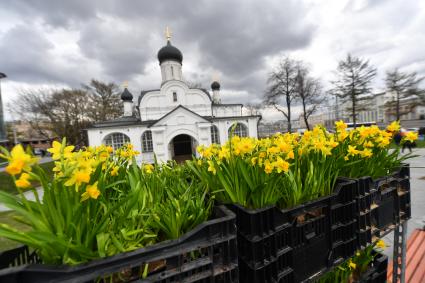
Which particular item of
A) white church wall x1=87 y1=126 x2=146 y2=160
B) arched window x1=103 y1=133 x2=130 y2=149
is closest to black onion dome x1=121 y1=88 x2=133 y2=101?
arched window x1=103 y1=133 x2=130 y2=149

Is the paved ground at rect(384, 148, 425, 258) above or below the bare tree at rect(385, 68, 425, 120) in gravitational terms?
below

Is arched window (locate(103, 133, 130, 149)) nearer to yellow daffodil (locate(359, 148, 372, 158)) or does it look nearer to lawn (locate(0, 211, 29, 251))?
lawn (locate(0, 211, 29, 251))

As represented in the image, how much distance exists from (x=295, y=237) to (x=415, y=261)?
2.52 meters

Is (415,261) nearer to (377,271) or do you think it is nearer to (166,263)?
(377,271)

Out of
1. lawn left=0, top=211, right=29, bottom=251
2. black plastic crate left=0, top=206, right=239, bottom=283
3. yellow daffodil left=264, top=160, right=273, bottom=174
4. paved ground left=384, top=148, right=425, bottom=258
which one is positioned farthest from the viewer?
lawn left=0, top=211, right=29, bottom=251

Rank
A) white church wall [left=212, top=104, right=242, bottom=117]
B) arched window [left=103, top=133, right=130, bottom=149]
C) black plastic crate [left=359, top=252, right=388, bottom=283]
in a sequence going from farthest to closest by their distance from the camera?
white church wall [left=212, top=104, right=242, bottom=117] < arched window [left=103, top=133, right=130, bottom=149] < black plastic crate [left=359, top=252, right=388, bottom=283]

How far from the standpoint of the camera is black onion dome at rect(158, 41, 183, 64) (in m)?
19.5

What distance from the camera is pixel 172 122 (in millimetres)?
16547

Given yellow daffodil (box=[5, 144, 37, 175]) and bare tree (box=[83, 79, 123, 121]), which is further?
bare tree (box=[83, 79, 123, 121])

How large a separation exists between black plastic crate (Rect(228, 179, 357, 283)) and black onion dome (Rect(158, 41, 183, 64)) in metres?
20.8

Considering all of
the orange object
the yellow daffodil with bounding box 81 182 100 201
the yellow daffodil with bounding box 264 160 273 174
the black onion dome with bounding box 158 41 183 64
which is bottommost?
the orange object

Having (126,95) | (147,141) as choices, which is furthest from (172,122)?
(126,95)

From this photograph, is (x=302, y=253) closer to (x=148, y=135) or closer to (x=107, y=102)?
(x=148, y=135)

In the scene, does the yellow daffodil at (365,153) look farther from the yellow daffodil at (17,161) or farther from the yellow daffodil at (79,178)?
the yellow daffodil at (17,161)
